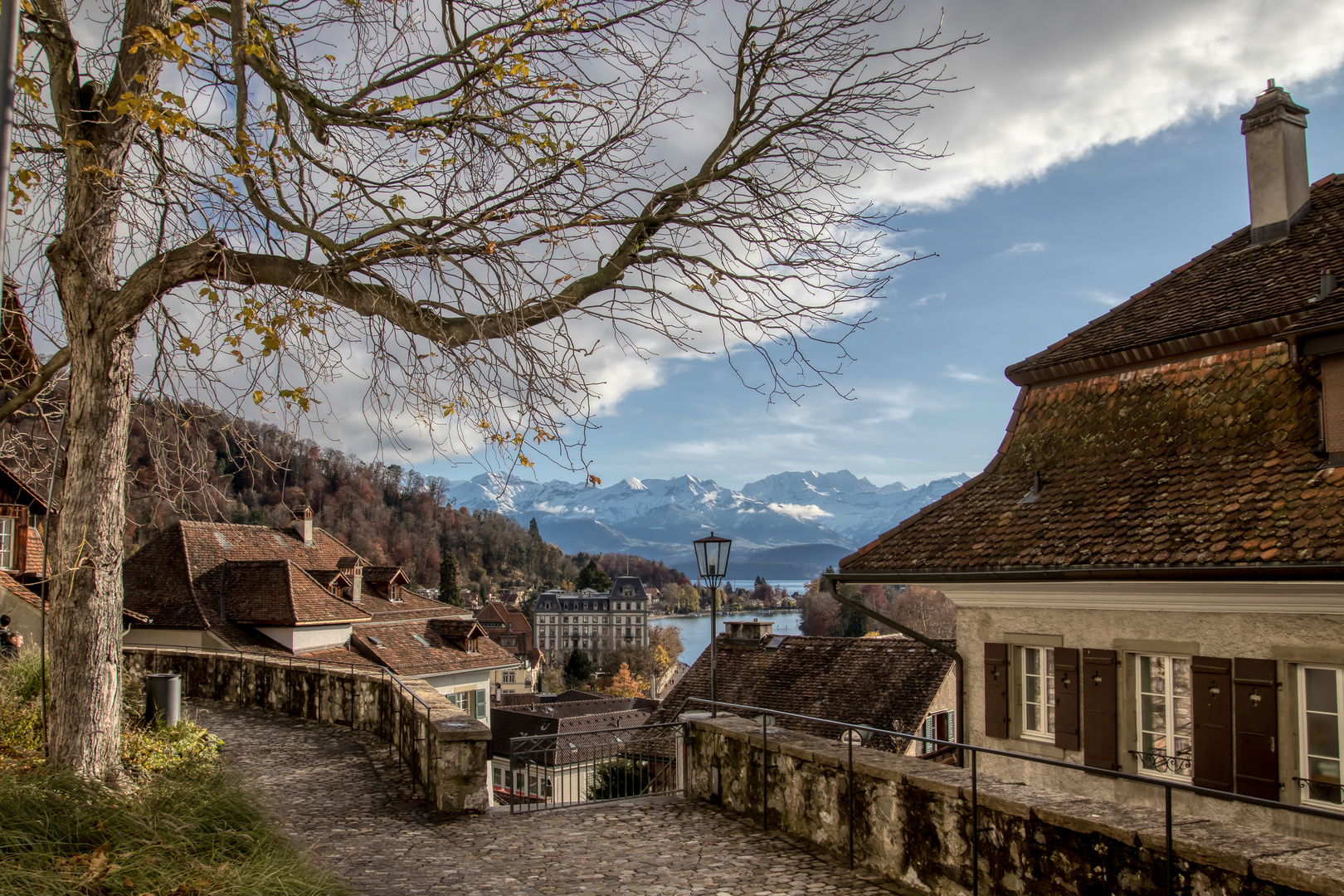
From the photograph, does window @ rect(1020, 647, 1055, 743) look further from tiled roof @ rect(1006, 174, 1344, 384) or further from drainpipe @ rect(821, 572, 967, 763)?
tiled roof @ rect(1006, 174, 1344, 384)

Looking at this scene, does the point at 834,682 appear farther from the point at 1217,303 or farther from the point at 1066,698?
the point at 1217,303

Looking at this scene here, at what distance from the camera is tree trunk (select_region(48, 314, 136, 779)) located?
6234 mm

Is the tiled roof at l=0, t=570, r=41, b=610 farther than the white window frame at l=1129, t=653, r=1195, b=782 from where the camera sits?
Yes

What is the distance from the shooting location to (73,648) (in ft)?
20.6

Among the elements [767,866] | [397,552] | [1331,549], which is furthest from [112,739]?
[397,552]

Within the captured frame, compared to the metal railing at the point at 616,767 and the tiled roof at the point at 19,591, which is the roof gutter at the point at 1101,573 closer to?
the metal railing at the point at 616,767

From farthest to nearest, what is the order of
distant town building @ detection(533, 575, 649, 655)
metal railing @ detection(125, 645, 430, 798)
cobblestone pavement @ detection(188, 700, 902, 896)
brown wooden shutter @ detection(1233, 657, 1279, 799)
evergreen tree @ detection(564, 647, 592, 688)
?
distant town building @ detection(533, 575, 649, 655) < evergreen tree @ detection(564, 647, 592, 688) < brown wooden shutter @ detection(1233, 657, 1279, 799) < metal railing @ detection(125, 645, 430, 798) < cobblestone pavement @ detection(188, 700, 902, 896)

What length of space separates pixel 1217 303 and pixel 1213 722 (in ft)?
17.9

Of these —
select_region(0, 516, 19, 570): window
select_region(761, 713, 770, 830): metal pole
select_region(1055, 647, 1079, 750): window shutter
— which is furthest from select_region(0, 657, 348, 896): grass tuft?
select_region(0, 516, 19, 570): window

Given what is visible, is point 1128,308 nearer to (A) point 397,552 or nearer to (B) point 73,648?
(B) point 73,648

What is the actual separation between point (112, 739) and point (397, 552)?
103356 millimetres

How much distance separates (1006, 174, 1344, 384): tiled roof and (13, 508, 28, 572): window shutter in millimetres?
24583

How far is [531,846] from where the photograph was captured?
21.2 feet

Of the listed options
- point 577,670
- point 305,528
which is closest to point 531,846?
point 305,528
